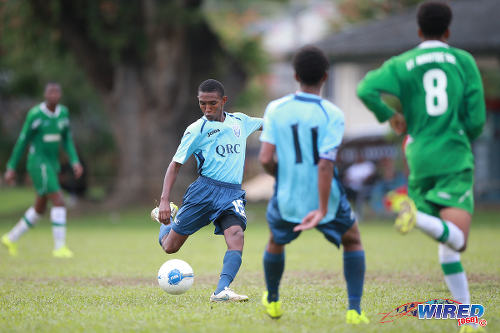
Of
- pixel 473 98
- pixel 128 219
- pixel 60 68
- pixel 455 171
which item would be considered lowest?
pixel 128 219

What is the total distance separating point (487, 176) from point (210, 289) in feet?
64.2

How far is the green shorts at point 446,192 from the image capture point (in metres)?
5.56

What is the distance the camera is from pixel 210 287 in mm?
8398

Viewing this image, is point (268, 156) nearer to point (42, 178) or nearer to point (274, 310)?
point (274, 310)

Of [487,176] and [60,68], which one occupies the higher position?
[60,68]

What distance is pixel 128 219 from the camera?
22828 mm

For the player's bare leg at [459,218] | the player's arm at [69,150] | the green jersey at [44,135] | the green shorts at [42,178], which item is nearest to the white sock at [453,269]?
the player's bare leg at [459,218]

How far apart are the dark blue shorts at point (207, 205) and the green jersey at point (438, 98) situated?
2.27 meters

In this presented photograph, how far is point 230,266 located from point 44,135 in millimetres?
6153

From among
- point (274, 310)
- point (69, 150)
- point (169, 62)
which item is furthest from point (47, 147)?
point (169, 62)

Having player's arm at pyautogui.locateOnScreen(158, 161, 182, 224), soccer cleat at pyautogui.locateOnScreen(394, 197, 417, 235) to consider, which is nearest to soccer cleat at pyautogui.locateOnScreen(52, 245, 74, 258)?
player's arm at pyautogui.locateOnScreen(158, 161, 182, 224)

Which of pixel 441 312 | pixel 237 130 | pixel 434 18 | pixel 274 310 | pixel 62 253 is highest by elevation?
pixel 434 18

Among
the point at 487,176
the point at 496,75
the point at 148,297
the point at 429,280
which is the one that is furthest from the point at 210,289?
the point at 487,176

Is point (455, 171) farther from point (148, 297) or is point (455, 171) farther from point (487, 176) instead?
point (487, 176)
